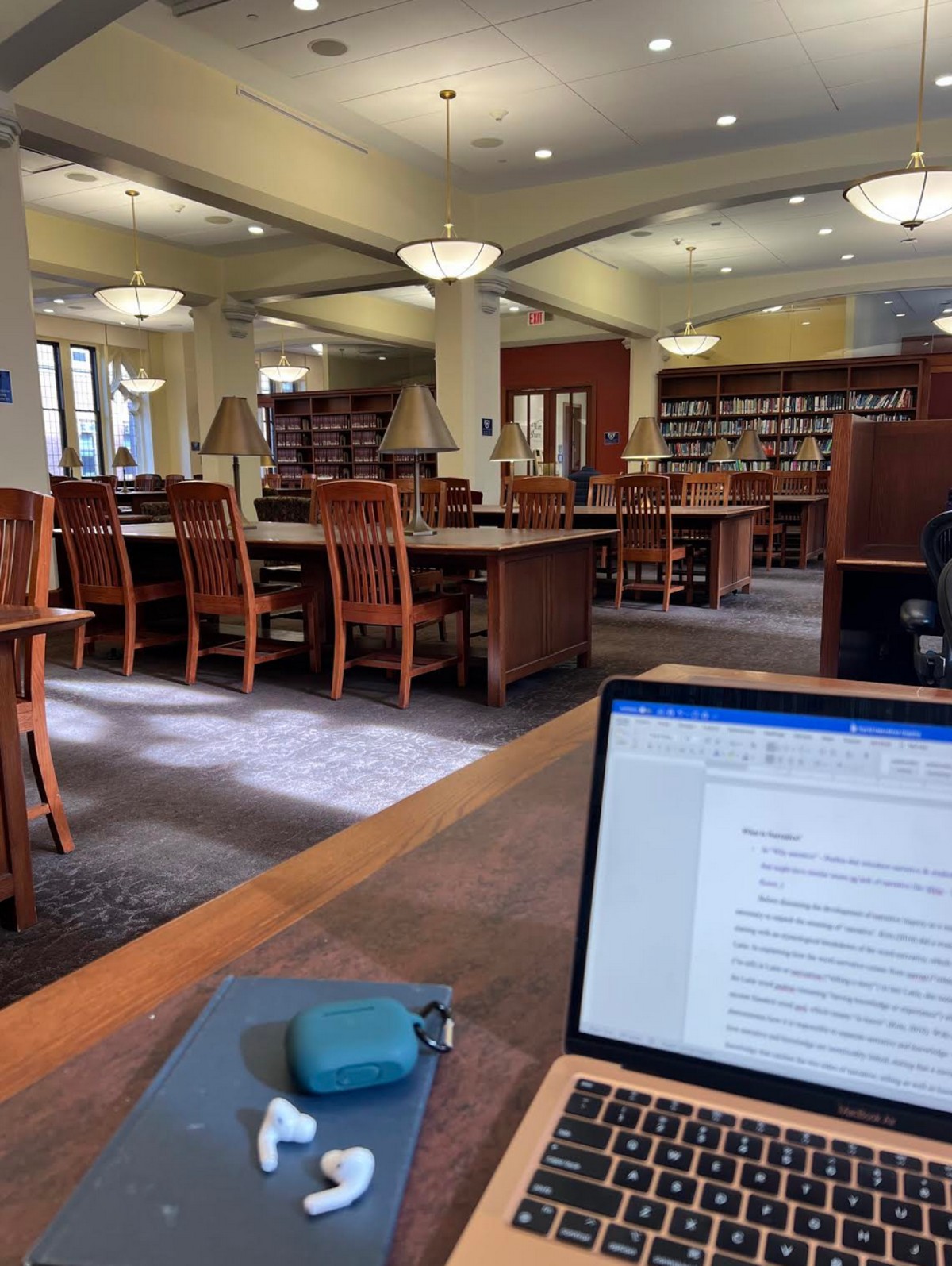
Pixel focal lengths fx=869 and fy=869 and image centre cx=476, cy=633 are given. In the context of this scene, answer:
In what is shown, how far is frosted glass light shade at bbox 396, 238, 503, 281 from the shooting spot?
6.03m

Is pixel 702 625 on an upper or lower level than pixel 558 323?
lower

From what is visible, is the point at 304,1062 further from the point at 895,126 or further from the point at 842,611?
the point at 895,126

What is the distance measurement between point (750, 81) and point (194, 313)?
651cm

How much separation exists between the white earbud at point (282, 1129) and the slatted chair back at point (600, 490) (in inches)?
316

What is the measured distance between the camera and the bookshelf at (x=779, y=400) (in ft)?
37.7

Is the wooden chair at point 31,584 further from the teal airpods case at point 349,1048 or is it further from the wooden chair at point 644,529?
the wooden chair at point 644,529

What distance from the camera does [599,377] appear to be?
13.2 m

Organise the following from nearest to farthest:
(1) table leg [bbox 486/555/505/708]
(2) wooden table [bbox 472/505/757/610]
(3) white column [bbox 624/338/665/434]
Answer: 1. (1) table leg [bbox 486/555/505/708]
2. (2) wooden table [bbox 472/505/757/610]
3. (3) white column [bbox 624/338/665/434]

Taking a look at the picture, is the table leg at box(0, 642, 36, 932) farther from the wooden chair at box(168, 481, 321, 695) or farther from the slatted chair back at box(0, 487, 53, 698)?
the wooden chair at box(168, 481, 321, 695)

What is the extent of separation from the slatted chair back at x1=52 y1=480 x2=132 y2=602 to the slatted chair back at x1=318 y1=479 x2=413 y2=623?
1.21m

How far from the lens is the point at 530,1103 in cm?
49

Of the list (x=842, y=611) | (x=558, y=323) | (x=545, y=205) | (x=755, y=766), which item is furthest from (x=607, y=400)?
(x=755, y=766)

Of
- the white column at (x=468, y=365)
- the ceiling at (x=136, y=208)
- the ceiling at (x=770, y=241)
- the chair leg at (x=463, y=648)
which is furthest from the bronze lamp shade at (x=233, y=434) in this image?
the ceiling at (x=770, y=241)

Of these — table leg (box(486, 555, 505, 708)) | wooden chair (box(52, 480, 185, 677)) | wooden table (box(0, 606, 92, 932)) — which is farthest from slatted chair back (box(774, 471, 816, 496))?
wooden table (box(0, 606, 92, 932))
